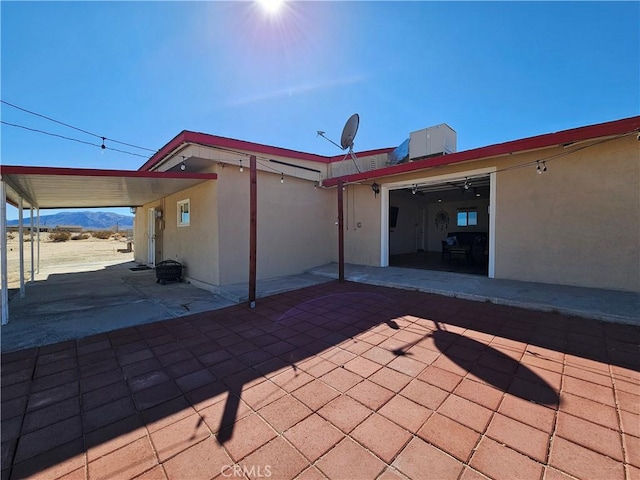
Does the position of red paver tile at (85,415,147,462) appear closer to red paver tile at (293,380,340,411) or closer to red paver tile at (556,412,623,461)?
red paver tile at (293,380,340,411)

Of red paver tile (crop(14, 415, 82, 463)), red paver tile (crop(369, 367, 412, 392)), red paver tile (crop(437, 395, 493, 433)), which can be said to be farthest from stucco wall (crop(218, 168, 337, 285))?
red paver tile (crop(437, 395, 493, 433))

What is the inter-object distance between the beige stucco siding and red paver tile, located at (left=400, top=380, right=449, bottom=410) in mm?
4872

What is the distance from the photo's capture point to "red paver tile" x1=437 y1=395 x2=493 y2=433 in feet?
6.32

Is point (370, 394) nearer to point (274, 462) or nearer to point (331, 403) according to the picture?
point (331, 403)

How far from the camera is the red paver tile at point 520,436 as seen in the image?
1.66 meters

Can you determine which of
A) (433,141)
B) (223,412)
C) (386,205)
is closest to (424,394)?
(223,412)

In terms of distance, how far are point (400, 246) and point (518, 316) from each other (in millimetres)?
8705

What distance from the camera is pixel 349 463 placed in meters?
1.60

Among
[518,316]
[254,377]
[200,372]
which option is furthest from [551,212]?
[200,372]

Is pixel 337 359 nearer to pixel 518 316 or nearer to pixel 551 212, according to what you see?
pixel 518 316

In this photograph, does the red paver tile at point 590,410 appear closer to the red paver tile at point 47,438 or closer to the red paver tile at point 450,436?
the red paver tile at point 450,436

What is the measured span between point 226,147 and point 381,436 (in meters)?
5.91

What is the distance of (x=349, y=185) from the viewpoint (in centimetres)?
877

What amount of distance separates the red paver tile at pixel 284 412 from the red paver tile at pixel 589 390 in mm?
2218
